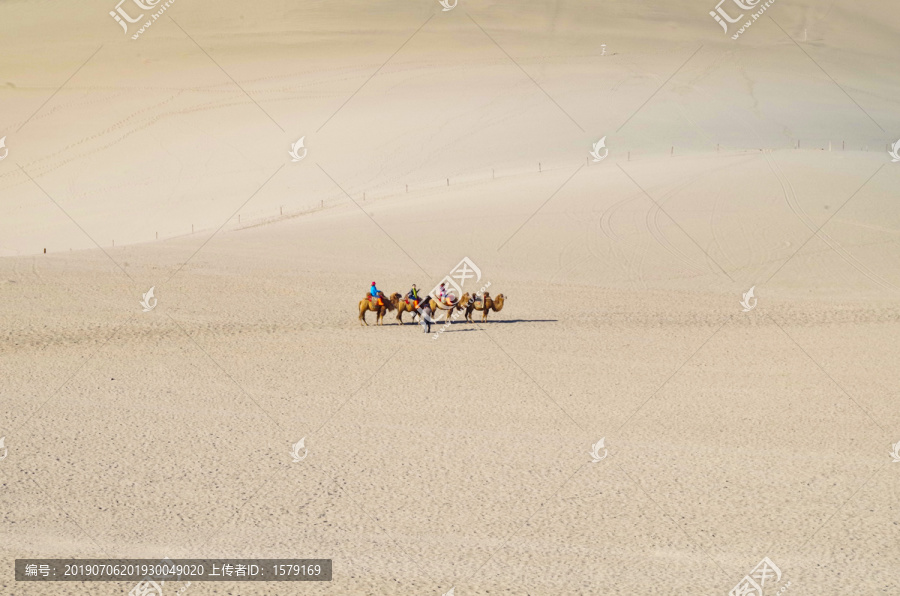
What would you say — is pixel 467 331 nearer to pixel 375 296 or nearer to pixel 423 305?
pixel 423 305

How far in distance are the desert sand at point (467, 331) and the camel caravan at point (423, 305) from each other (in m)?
0.57

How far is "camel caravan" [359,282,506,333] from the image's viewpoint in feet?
74.2

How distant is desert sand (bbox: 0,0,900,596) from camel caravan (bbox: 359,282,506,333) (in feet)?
1.87

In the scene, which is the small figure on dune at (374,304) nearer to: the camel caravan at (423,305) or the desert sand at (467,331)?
the camel caravan at (423,305)

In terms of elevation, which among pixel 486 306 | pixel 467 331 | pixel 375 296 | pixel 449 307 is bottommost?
pixel 467 331

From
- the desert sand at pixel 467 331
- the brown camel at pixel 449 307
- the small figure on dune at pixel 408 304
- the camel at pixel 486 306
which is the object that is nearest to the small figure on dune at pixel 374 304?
the small figure on dune at pixel 408 304

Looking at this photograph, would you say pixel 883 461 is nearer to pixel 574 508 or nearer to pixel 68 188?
pixel 574 508

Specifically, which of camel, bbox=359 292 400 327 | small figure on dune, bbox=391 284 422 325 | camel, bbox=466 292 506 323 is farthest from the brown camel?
camel, bbox=359 292 400 327

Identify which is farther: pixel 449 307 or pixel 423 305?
pixel 449 307

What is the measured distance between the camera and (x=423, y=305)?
22406mm

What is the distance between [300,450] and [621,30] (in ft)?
252

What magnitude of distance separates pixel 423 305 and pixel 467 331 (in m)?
1.40

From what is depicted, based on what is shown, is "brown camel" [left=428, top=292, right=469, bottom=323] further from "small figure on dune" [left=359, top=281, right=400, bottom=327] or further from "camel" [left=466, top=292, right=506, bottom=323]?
"small figure on dune" [left=359, top=281, right=400, bottom=327]

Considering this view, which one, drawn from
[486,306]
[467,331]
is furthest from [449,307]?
[486,306]
